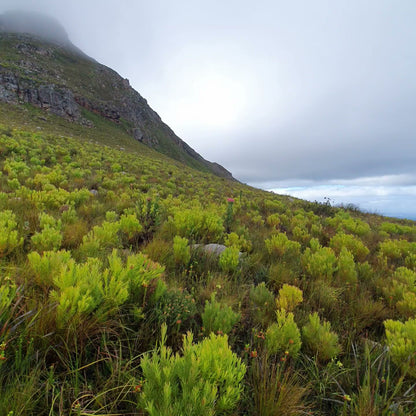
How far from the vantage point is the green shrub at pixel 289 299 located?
1939 mm

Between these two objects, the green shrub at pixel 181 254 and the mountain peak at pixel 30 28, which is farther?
the mountain peak at pixel 30 28

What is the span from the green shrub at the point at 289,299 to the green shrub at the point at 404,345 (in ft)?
2.18

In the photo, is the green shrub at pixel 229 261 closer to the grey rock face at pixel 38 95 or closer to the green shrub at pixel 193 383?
the green shrub at pixel 193 383

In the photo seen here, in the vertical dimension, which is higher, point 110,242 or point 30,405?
point 110,242

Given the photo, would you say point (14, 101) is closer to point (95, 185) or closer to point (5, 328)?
point (95, 185)

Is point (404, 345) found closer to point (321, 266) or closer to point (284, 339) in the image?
point (284, 339)

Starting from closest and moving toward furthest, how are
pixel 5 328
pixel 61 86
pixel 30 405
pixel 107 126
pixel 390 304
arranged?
1. pixel 30 405
2. pixel 5 328
3. pixel 390 304
4. pixel 61 86
5. pixel 107 126

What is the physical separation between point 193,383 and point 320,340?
1.13 m

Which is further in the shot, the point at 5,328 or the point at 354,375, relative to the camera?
the point at 354,375

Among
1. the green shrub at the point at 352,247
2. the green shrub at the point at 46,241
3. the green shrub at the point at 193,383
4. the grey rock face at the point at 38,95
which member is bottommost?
the green shrub at the point at 193,383

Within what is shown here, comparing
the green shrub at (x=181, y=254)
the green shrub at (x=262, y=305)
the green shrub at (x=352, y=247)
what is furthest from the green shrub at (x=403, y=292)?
the green shrub at (x=181, y=254)

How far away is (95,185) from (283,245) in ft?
19.9

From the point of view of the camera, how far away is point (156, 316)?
1575 mm

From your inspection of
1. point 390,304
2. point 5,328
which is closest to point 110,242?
point 5,328
